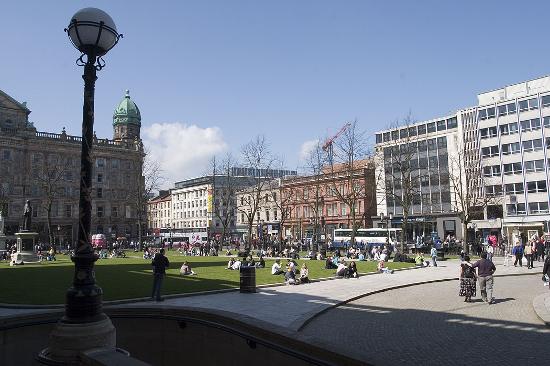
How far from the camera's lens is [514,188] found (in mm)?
66500

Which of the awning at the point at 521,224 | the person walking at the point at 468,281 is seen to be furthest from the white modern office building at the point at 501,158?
the person walking at the point at 468,281

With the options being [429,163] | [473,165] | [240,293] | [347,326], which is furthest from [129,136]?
[347,326]

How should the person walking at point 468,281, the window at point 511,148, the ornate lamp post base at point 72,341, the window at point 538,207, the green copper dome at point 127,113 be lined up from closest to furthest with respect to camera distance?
1. the ornate lamp post base at point 72,341
2. the person walking at point 468,281
3. the window at point 538,207
4. the window at point 511,148
5. the green copper dome at point 127,113

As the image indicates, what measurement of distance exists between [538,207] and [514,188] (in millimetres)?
4099

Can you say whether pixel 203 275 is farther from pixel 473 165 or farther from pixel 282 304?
pixel 473 165

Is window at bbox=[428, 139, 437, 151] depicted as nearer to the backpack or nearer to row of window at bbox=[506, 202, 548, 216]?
row of window at bbox=[506, 202, 548, 216]

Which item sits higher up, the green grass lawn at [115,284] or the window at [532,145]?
the window at [532,145]

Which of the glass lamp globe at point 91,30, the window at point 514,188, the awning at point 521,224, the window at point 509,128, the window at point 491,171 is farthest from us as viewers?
the window at point 491,171

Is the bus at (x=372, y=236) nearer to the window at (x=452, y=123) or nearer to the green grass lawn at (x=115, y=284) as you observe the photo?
the window at (x=452, y=123)

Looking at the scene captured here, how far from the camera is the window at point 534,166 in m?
64.1

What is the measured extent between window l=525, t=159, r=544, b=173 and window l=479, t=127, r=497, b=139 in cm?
662

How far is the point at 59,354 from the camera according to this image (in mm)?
6246

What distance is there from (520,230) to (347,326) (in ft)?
201

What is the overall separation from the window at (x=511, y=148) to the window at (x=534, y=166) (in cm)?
232
